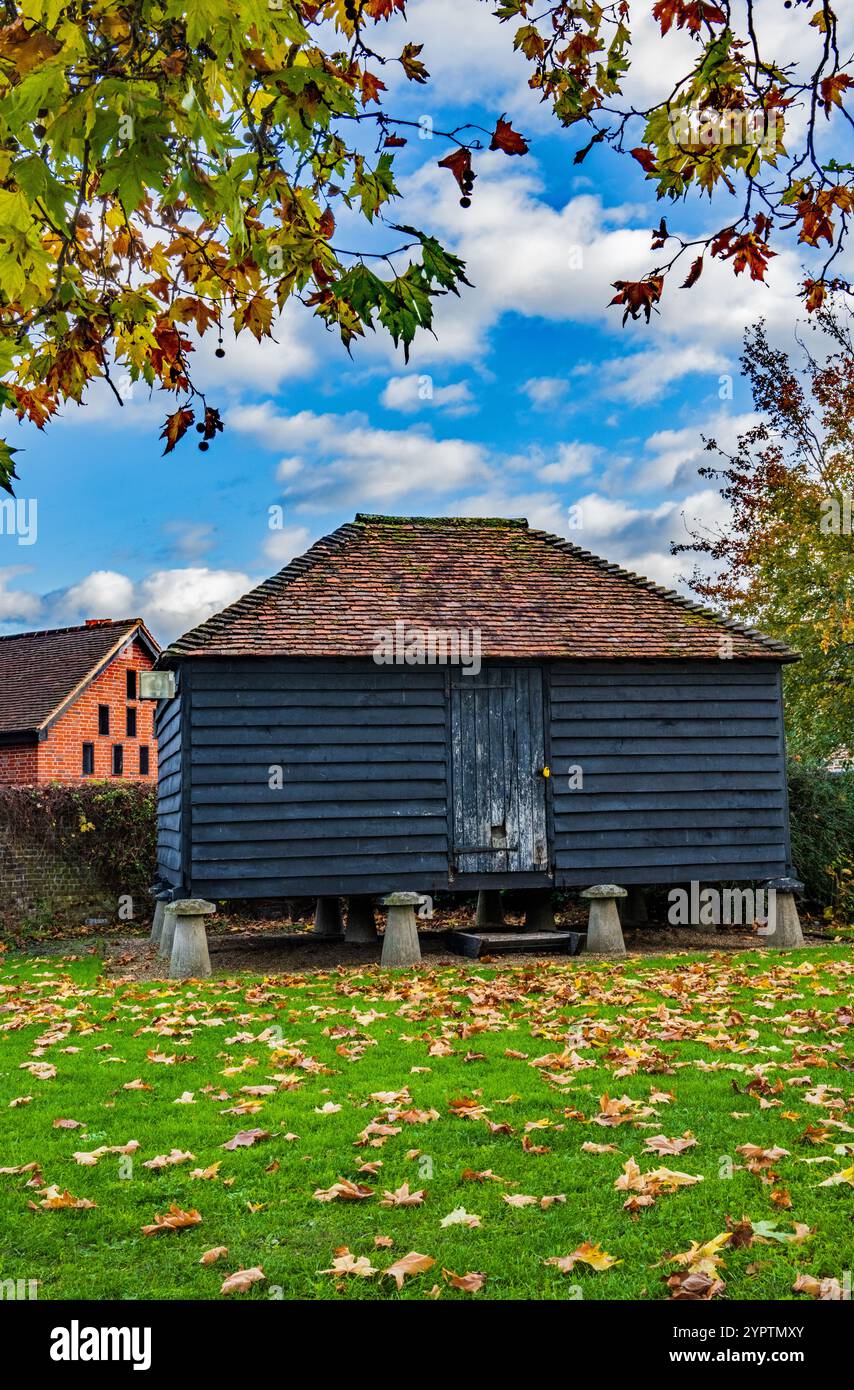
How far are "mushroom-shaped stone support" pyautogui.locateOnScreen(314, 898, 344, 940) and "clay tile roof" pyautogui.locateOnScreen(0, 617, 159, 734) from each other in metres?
14.2

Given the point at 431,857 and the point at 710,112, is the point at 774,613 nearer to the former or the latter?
the point at 431,857

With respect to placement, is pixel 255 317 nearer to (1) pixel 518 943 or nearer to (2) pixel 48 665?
(1) pixel 518 943

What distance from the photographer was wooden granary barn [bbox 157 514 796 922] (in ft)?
43.7

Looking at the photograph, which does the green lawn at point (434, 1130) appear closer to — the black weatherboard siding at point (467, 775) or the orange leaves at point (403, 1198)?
the orange leaves at point (403, 1198)

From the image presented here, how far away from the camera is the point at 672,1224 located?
14.2 feet

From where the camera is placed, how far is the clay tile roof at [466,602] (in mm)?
13781

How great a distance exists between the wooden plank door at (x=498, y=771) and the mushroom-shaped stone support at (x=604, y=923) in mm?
767

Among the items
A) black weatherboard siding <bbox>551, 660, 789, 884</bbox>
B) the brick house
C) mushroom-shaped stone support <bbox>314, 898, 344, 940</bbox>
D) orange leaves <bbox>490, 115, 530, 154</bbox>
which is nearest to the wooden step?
black weatherboard siding <bbox>551, 660, 789, 884</bbox>

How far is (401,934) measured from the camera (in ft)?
43.0

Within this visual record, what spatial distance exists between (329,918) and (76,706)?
15.9 m

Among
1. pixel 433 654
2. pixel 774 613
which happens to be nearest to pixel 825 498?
pixel 774 613

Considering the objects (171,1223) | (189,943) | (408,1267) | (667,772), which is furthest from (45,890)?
(408,1267)

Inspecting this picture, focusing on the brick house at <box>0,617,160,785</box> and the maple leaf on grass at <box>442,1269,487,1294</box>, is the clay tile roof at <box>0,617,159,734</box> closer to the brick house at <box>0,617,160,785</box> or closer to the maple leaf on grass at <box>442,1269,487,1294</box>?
the brick house at <box>0,617,160,785</box>
